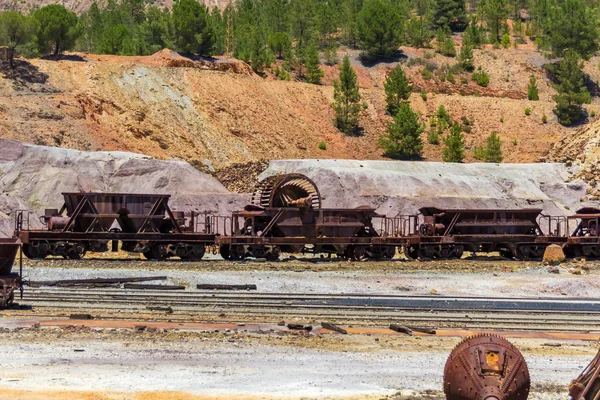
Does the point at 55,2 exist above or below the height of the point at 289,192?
above

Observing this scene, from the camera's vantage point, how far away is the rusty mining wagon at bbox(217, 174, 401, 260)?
120ft

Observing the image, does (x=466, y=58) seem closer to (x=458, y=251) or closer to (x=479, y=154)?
(x=479, y=154)

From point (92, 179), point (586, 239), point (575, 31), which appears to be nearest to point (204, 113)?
point (92, 179)

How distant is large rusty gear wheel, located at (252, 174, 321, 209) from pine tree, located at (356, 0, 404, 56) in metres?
59.0

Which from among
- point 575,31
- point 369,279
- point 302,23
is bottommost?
point 369,279

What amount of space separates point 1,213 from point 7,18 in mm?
33686

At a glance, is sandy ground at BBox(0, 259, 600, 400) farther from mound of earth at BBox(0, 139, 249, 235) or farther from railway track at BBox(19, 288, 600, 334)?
mound of earth at BBox(0, 139, 249, 235)

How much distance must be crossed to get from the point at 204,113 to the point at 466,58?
36646mm

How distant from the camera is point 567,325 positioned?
1986 cm

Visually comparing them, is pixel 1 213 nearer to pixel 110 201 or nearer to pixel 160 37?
pixel 110 201

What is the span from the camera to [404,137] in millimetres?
70438

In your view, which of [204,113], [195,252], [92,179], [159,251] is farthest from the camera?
[204,113]

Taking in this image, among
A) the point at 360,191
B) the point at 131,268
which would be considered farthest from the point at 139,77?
the point at 131,268

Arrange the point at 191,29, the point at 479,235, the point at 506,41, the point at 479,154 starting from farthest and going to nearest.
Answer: the point at 506,41 < the point at 191,29 < the point at 479,154 < the point at 479,235
